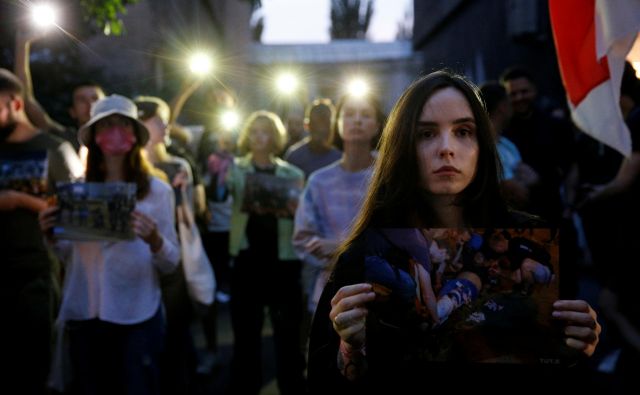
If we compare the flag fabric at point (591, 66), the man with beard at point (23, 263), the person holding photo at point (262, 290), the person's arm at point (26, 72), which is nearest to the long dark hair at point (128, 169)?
the man with beard at point (23, 263)

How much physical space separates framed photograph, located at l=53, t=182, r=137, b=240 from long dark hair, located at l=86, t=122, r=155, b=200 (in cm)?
34

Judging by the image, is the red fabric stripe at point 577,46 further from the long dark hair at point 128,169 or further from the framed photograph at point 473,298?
the long dark hair at point 128,169

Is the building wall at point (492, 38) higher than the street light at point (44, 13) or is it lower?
higher

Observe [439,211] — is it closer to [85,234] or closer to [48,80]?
[85,234]

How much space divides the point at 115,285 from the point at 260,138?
2259 mm

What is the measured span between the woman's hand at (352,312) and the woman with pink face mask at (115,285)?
2.26 m

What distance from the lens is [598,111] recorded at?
12.2 feet

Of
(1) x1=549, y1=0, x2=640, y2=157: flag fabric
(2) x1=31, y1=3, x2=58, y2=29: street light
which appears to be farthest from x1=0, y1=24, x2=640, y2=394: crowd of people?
(1) x1=549, y1=0, x2=640, y2=157: flag fabric

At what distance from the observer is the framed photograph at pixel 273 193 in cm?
599

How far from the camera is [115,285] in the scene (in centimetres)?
446

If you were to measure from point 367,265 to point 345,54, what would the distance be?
37849 millimetres

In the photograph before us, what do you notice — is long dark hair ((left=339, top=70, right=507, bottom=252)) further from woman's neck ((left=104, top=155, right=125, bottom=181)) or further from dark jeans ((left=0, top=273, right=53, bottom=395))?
dark jeans ((left=0, top=273, right=53, bottom=395))

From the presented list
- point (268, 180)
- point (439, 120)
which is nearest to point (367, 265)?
point (439, 120)

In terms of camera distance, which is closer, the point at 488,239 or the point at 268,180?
the point at 488,239
